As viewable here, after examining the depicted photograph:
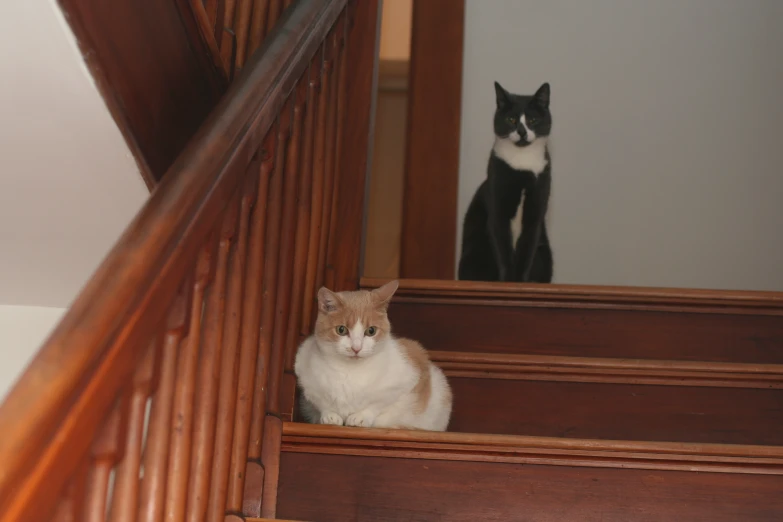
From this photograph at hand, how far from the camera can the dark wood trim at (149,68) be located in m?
1.09

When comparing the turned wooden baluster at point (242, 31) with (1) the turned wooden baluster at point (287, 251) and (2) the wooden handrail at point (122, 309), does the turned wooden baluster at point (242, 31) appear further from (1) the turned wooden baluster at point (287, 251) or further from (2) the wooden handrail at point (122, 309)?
(2) the wooden handrail at point (122, 309)

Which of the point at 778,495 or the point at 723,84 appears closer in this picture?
the point at 778,495

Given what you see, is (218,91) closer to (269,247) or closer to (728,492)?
(269,247)

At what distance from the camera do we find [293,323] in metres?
1.61

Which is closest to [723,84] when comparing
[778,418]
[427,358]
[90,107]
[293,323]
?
[778,418]

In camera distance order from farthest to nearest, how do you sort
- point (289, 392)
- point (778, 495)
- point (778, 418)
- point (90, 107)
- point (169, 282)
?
point (778, 418) < point (289, 392) < point (778, 495) < point (90, 107) < point (169, 282)

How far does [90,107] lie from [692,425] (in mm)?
1397

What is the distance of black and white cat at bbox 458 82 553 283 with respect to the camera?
2.66 meters

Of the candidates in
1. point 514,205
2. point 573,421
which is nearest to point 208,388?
point 573,421

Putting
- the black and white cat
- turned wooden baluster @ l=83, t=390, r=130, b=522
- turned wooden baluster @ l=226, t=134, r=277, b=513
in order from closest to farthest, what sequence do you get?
turned wooden baluster @ l=83, t=390, r=130, b=522 → turned wooden baluster @ l=226, t=134, r=277, b=513 → the black and white cat

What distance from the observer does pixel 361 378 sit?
68.1 inches

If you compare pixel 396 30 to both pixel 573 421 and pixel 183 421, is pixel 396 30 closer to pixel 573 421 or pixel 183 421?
pixel 573 421

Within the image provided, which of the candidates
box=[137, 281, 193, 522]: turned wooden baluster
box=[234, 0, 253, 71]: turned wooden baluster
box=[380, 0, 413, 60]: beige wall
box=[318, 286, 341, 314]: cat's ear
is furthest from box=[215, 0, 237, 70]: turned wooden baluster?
box=[380, 0, 413, 60]: beige wall

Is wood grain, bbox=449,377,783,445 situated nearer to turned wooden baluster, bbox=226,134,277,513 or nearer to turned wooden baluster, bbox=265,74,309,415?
turned wooden baluster, bbox=265,74,309,415
